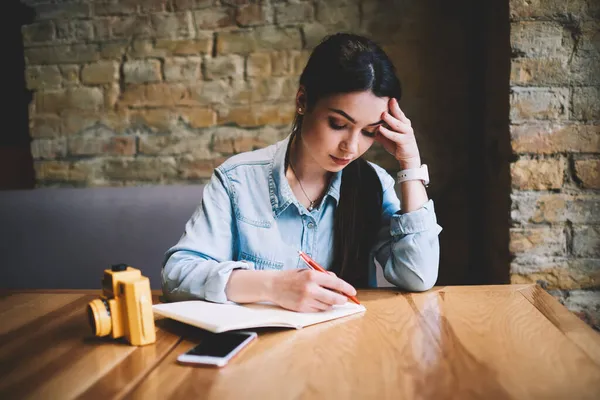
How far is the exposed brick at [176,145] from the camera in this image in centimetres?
192

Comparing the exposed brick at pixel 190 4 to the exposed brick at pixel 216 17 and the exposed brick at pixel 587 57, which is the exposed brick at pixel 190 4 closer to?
the exposed brick at pixel 216 17

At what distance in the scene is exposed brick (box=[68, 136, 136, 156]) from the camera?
77.0 inches

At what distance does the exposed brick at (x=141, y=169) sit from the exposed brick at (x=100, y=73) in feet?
1.09

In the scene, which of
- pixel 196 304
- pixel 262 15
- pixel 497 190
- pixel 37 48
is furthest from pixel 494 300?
pixel 37 48

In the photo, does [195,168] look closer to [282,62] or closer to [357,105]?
[282,62]

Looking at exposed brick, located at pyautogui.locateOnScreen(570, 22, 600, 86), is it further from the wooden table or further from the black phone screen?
the black phone screen

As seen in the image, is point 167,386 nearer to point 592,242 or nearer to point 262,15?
point 592,242

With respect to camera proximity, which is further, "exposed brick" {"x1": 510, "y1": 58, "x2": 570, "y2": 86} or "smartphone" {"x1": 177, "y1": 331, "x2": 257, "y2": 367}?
"exposed brick" {"x1": 510, "y1": 58, "x2": 570, "y2": 86}

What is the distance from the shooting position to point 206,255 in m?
1.08

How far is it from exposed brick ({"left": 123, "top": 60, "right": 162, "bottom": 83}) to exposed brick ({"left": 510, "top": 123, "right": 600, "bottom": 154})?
137 cm

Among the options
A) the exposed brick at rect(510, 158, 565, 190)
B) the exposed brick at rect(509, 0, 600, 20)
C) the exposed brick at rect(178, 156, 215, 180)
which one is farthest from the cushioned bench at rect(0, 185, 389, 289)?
the exposed brick at rect(509, 0, 600, 20)

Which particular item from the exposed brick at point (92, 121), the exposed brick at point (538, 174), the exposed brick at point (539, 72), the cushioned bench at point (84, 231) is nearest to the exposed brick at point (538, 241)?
the exposed brick at point (538, 174)

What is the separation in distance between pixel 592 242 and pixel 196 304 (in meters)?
1.19

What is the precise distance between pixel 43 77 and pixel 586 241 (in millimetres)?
2131
